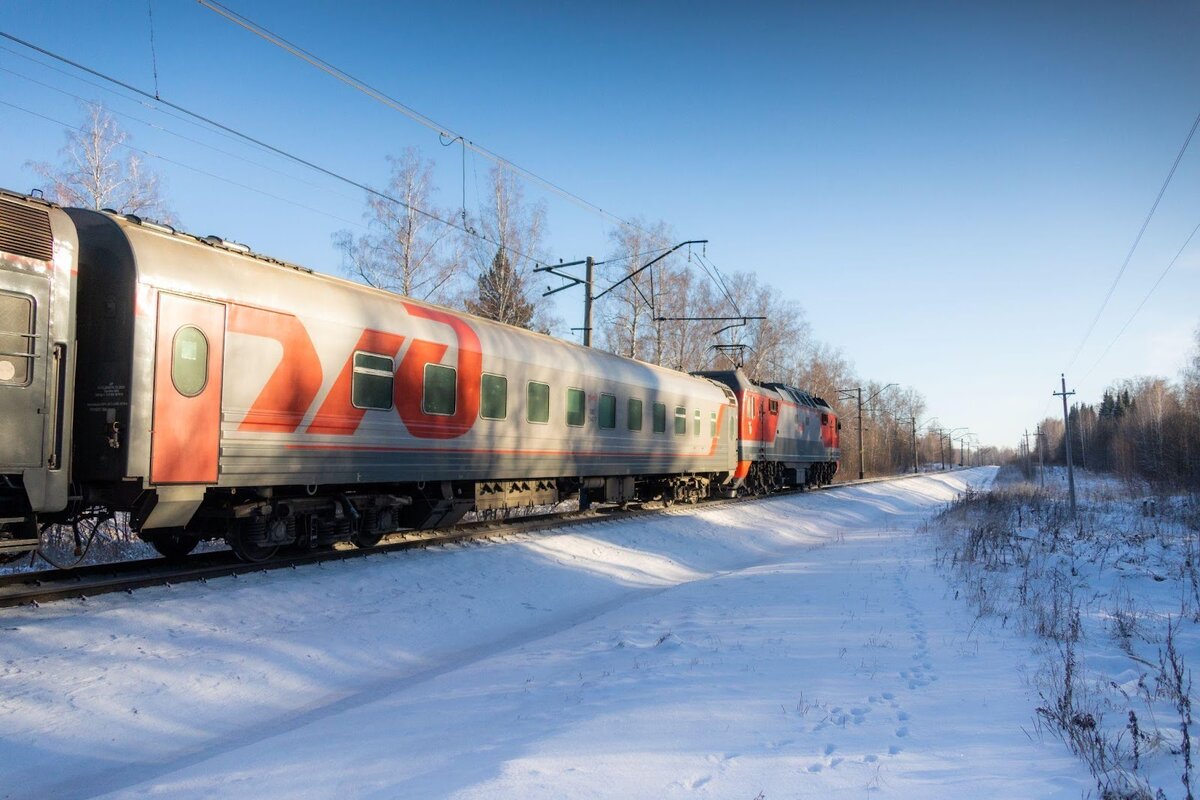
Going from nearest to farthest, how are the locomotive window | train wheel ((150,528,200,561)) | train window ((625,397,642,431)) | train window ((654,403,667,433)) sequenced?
train wheel ((150,528,200,561))
the locomotive window
train window ((625,397,642,431))
train window ((654,403,667,433))

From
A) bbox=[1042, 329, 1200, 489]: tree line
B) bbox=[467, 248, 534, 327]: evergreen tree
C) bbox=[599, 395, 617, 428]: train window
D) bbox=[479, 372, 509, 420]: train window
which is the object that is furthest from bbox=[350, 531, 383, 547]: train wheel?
bbox=[1042, 329, 1200, 489]: tree line

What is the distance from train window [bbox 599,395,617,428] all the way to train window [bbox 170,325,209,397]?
8.81 meters

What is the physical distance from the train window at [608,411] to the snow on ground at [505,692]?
19.9 ft

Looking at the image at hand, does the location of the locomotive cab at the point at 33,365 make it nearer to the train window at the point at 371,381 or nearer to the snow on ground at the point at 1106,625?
the train window at the point at 371,381

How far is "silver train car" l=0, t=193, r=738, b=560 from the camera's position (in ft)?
22.1

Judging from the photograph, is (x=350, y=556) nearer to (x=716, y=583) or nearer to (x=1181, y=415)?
(x=716, y=583)

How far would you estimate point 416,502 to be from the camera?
37.8 ft

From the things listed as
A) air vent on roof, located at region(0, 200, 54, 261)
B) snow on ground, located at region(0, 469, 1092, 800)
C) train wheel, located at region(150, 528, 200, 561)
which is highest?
air vent on roof, located at region(0, 200, 54, 261)

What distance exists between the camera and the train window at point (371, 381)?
31.9 ft

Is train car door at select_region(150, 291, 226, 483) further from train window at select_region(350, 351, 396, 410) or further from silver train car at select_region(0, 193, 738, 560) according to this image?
train window at select_region(350, 351, 396, 410)

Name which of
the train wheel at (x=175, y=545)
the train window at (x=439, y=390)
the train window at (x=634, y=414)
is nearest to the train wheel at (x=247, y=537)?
the train wheel at (x=175, y=545)

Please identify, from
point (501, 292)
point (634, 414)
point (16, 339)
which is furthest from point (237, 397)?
point (501, 292)

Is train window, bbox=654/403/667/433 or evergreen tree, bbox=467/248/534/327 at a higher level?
evergreen tree, bbox=467/248/534/327

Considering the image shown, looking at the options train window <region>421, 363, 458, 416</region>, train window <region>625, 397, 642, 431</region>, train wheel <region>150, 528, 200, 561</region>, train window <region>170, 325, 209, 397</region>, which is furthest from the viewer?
train window <region>625, 397, 642, 431</region>
